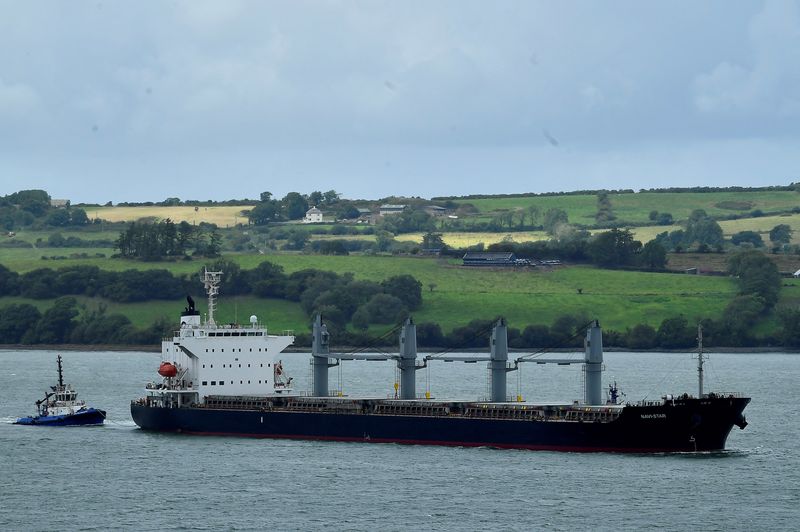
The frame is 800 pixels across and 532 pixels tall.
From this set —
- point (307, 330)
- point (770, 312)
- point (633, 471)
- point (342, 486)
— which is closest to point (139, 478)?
point (342, 486)

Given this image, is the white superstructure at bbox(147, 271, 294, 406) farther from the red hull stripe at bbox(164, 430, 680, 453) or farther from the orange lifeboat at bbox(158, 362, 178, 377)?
the red hull stripe at bbox(164, 430, 680, 453)

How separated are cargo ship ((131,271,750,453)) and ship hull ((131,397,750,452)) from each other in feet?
0.16

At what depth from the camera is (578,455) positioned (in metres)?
82.8

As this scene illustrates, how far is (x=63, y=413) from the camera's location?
100562 mm

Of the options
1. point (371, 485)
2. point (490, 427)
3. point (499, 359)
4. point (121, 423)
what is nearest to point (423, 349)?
point (121, 423)

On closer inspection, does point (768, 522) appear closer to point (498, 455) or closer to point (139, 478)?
point (498, 455)

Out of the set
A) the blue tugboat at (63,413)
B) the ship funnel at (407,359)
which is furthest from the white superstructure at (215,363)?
the ship funnel at (407,359)

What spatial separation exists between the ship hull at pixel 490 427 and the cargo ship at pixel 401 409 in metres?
0.05

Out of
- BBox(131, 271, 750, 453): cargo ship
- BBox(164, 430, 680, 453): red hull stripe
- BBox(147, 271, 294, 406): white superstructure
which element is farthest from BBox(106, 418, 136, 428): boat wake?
BBox(164, 430, 680, 453): red hull stripe

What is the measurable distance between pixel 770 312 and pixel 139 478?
131 meters

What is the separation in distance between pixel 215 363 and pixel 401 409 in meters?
12.7

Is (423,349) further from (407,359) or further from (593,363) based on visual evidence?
(593,363)

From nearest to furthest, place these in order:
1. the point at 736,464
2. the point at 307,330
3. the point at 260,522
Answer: the point at 260,522 → the point at 736,464 → the point at 307,330

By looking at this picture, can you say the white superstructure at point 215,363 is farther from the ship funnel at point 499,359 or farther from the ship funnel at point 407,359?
the ship funnel at point 499,359
